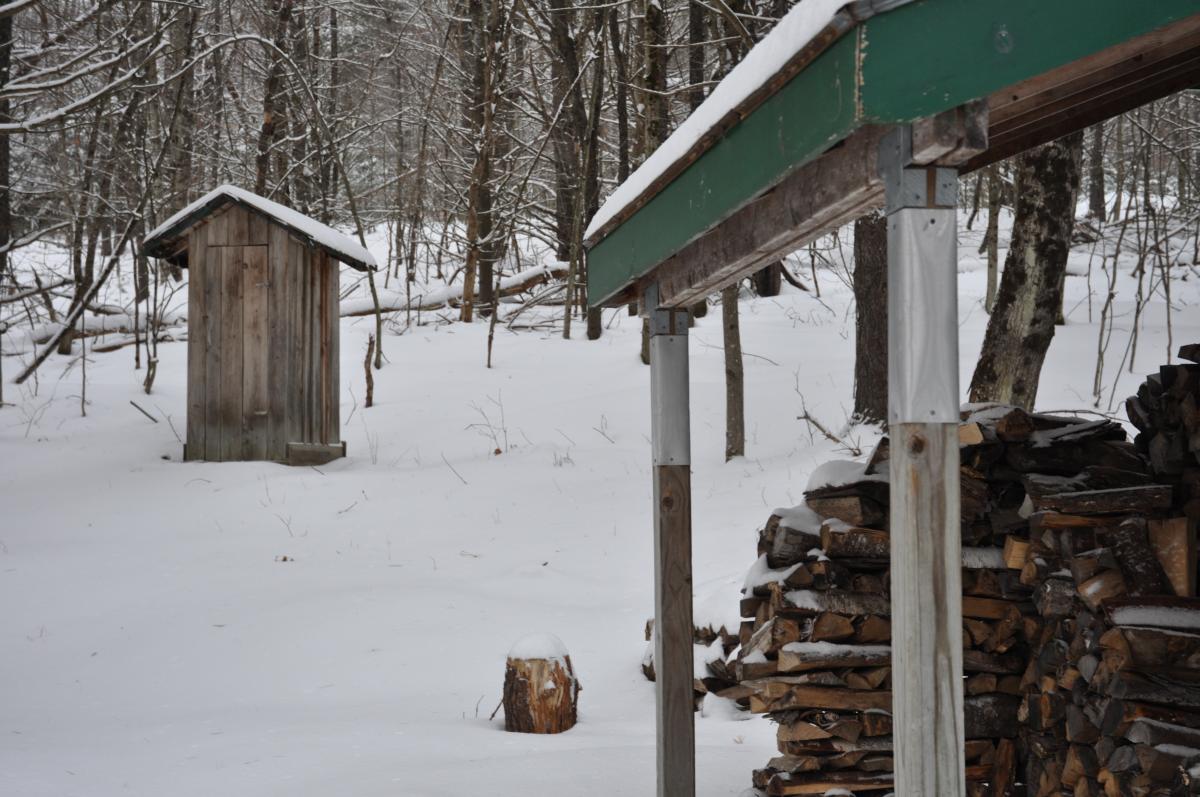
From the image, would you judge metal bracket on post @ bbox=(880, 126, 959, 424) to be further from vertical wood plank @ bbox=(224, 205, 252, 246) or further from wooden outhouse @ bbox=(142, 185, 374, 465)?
vertical wood plank @ bbox=(224, 205, 252, 246)

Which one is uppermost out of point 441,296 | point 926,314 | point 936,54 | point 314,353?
point 441,296

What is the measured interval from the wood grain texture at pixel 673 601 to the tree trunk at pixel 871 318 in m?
6.43

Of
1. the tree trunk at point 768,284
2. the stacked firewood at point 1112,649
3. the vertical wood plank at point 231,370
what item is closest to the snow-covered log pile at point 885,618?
the stacked firewood at point 1112,649

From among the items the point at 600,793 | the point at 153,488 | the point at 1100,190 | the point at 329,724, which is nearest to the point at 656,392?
the point at 600,793

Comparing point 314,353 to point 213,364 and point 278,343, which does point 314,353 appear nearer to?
point 278,343

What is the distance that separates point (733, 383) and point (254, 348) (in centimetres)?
520

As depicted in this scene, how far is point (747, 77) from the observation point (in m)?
3.00

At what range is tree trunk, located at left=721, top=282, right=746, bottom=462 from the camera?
11531mm

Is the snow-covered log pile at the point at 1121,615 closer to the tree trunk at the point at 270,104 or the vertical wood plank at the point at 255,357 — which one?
the vertical wood plank at the point at 255,357

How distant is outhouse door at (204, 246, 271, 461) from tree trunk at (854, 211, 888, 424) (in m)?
6.30

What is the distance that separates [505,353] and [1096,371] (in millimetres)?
8080

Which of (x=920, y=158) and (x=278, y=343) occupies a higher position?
(x=278, y=343)

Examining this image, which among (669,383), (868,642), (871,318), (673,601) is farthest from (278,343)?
(868,642)

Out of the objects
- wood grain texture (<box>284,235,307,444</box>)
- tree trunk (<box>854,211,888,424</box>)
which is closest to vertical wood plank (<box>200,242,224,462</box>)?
wood grain texture (<box>284,235,307,444</box>)
